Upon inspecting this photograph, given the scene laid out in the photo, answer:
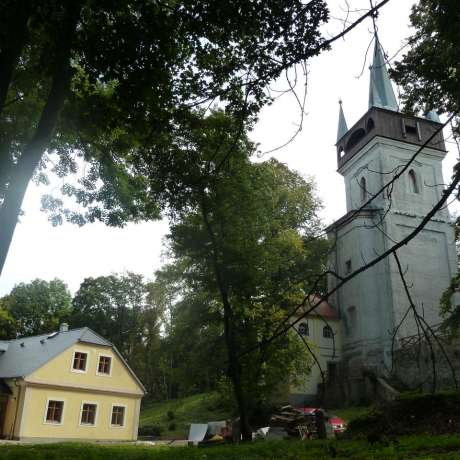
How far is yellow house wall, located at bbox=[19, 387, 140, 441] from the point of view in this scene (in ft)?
87.2

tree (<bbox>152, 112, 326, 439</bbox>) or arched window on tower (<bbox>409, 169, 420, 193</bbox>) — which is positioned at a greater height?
arched window on tower (<bbox>409, 169, 420, 193</bbox>)

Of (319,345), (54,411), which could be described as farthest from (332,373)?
(54,411)

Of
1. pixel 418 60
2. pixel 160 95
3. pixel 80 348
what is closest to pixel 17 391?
pixel 80 348

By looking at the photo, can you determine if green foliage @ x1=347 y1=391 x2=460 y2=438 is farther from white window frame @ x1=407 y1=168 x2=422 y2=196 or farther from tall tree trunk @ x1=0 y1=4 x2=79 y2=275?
white window frame @ x1=407 y1=168 x2=422 y2=196

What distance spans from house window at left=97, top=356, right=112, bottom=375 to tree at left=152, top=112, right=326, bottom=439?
11.8 m

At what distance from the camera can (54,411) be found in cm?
2773

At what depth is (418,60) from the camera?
7.96m

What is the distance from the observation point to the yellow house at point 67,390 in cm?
2680

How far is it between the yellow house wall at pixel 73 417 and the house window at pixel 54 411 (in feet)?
0.72

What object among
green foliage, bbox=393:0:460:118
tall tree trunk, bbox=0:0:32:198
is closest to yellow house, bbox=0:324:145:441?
tall tree trunk, bbox=0:0:32:198

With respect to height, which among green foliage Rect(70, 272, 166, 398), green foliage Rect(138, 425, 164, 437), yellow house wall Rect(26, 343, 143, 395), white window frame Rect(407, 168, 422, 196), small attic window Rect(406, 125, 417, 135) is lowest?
green foliage Rect(138, 425, 164, 437)

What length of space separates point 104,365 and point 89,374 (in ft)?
4.35

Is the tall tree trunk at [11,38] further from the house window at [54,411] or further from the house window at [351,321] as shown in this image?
the house window at [351,321]

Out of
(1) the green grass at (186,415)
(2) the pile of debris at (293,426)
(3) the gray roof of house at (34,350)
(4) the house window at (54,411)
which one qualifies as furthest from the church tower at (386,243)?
(4) the house window at (54,411)
